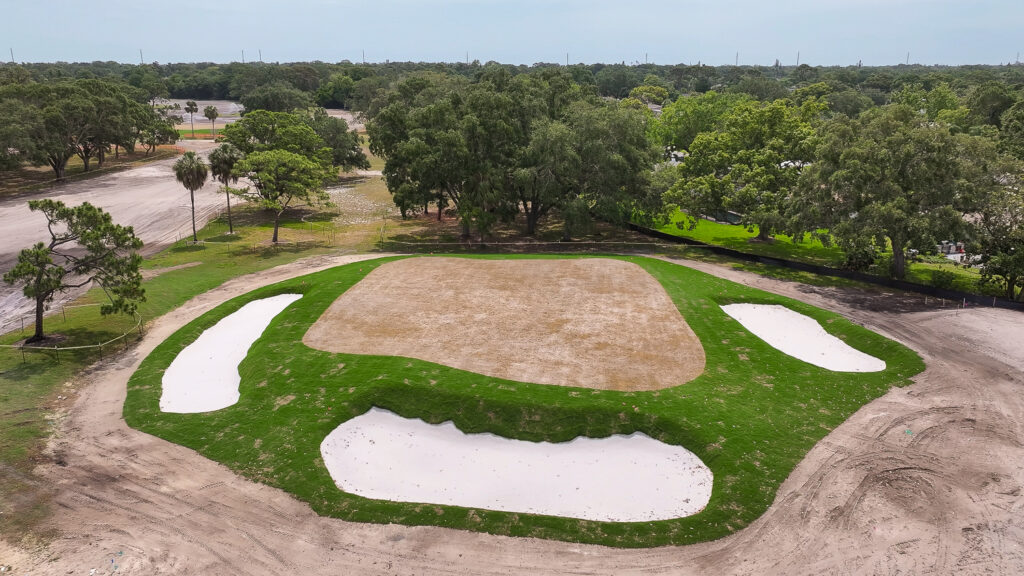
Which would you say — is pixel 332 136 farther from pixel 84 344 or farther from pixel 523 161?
pixel 84 344

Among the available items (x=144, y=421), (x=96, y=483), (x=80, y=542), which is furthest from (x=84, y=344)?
(x=80, y=542)

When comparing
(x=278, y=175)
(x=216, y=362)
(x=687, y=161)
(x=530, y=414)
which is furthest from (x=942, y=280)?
(x=278, y=175)

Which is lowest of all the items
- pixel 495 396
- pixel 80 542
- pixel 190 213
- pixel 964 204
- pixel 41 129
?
pixel 80 542

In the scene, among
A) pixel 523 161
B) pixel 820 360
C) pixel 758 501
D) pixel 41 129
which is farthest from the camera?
pixel 41 129

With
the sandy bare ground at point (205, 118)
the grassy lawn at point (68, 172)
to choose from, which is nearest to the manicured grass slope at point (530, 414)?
the grassy lawn at point (68, 172)

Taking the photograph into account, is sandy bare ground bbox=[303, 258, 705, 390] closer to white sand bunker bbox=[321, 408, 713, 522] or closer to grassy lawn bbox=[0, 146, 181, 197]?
white sand bunker bbox=[321, 408, 713, 522]

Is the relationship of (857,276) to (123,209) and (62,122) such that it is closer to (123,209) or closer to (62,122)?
(123,209)

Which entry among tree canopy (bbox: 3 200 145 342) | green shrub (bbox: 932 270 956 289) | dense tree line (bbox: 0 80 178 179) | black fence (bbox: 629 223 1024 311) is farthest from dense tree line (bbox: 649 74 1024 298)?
dense tree line (bbox: 0 80 178 179)
